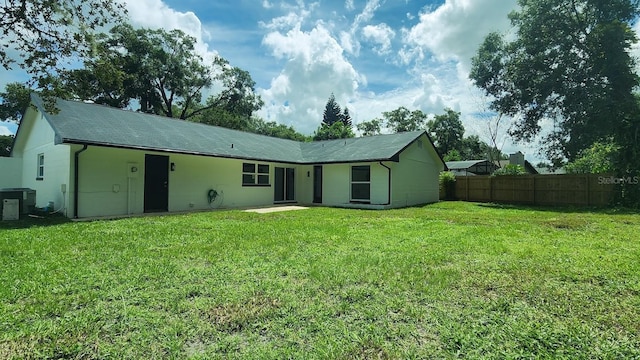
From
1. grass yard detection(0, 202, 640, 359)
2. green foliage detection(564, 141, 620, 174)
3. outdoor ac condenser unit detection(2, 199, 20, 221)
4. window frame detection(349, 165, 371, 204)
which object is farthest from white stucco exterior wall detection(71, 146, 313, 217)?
green foliage detection(564, 141, 620, 174)

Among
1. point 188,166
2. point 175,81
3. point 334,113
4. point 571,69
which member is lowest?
point 188,166

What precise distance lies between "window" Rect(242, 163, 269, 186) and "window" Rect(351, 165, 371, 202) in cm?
410

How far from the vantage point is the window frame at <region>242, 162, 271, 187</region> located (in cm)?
1456

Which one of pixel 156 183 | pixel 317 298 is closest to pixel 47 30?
pixel 156 183

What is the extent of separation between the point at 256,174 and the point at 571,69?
17.8 meters

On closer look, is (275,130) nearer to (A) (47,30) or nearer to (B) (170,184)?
(B) (170,184)

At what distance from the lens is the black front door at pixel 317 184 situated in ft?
54.3

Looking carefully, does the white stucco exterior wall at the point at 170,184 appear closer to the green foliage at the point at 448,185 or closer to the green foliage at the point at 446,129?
the green foliage at the point at 448,185

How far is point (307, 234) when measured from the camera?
708cm

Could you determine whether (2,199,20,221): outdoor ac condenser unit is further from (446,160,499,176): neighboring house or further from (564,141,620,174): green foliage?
(446,160,499,176): neighboring house

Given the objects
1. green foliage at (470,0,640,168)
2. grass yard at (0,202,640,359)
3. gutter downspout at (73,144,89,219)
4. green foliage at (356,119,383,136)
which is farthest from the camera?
green foliage at (356,119,383,136)

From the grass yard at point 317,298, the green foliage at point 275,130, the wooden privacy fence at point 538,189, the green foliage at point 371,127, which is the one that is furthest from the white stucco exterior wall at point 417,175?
the green foliage at point 275,130

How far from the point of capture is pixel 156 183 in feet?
38.5

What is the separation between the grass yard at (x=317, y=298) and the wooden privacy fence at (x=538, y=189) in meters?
10.6
